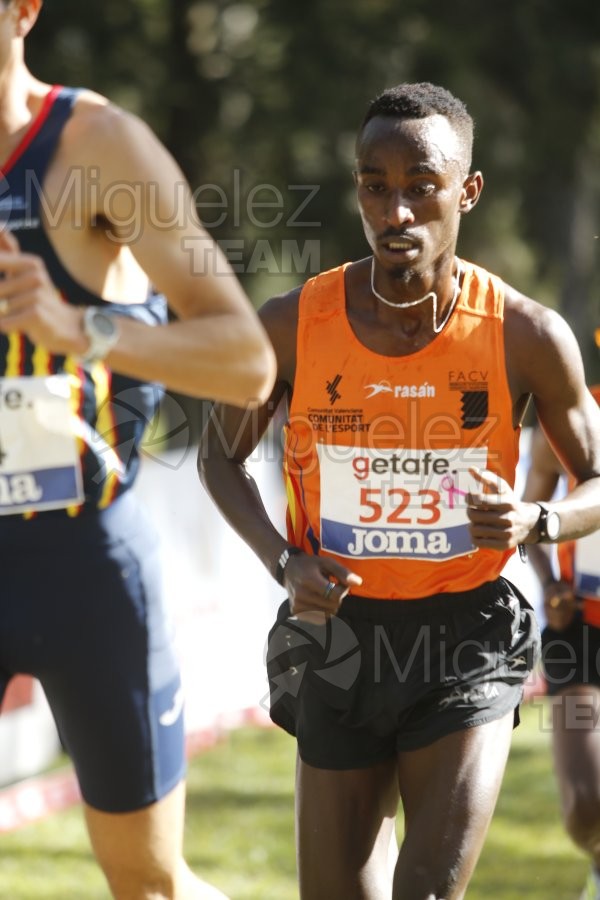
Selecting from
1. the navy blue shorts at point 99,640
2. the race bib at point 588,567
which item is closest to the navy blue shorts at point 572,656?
the race bib at point 588,567

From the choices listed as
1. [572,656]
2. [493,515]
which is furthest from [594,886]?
[493,515]

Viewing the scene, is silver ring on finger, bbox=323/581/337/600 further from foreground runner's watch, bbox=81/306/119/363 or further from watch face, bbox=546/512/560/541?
Answer: foreground runner's watch, bbox=81/306/119/363

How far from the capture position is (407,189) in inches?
139

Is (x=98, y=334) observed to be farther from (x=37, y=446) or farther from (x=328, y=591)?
(x=328, y=591)

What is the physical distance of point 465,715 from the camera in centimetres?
349

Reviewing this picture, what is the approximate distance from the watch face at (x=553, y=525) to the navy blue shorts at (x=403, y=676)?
0.24m

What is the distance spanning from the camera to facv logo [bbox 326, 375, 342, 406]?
3605 millimetres

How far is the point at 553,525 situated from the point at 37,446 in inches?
49.0

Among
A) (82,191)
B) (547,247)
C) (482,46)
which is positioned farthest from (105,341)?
(547,247)

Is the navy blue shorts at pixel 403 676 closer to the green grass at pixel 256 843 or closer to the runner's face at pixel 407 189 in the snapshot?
the runner's face at pixel 407 189

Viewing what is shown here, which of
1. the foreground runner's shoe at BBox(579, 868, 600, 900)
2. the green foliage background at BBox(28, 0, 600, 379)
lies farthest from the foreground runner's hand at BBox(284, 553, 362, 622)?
the green foliage background at BBox(28, 0, 600, 379)

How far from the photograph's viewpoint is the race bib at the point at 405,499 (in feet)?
11.7

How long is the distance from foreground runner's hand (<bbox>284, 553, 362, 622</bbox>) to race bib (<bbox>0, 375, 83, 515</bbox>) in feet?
2.07

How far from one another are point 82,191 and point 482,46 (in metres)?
11.8
